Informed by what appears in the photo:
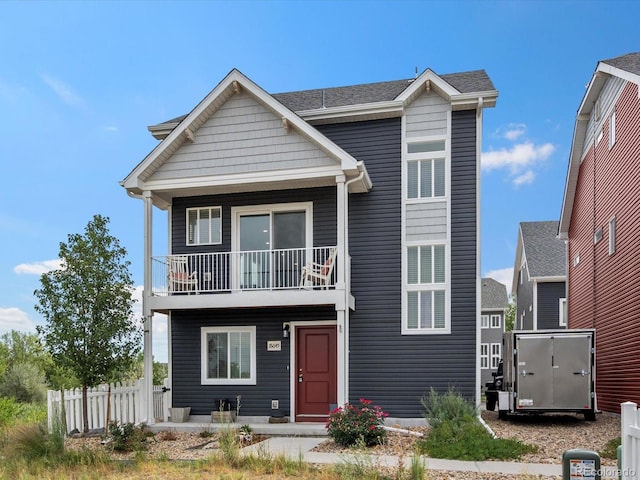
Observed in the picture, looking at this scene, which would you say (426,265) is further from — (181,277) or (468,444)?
(181,277)

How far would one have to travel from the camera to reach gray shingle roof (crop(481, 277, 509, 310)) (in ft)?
115

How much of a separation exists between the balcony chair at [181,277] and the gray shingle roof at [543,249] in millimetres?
16716

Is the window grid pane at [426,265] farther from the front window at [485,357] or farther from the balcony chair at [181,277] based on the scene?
the front window at [485,357]

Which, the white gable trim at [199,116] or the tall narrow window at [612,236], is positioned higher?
the white gable trim at [199,116]

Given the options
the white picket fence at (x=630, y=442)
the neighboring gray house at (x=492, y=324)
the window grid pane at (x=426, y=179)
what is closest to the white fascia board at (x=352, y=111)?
the window grid pane at (x=426, y=179)

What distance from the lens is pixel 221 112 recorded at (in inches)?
528

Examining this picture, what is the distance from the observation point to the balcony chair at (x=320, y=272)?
12430 mm

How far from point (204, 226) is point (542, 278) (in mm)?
16405

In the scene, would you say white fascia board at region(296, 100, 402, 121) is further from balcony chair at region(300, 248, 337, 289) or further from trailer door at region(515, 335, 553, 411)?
trailer door at region(515, 335, 553, 411)

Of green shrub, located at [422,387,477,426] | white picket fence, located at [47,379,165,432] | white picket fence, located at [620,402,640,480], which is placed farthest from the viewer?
white picket fence, located at [47,379,165,432]

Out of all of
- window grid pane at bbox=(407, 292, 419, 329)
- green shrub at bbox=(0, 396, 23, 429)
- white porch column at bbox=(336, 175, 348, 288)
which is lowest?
green shrub at bbox=(0, 396, 23, 429)

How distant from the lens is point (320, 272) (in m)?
12.6

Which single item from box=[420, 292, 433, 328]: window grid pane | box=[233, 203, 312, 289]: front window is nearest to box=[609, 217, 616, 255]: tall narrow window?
box=[420, 292, 433, 328]: window grid pane

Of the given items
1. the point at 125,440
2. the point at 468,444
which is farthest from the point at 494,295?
the point at 125,440
